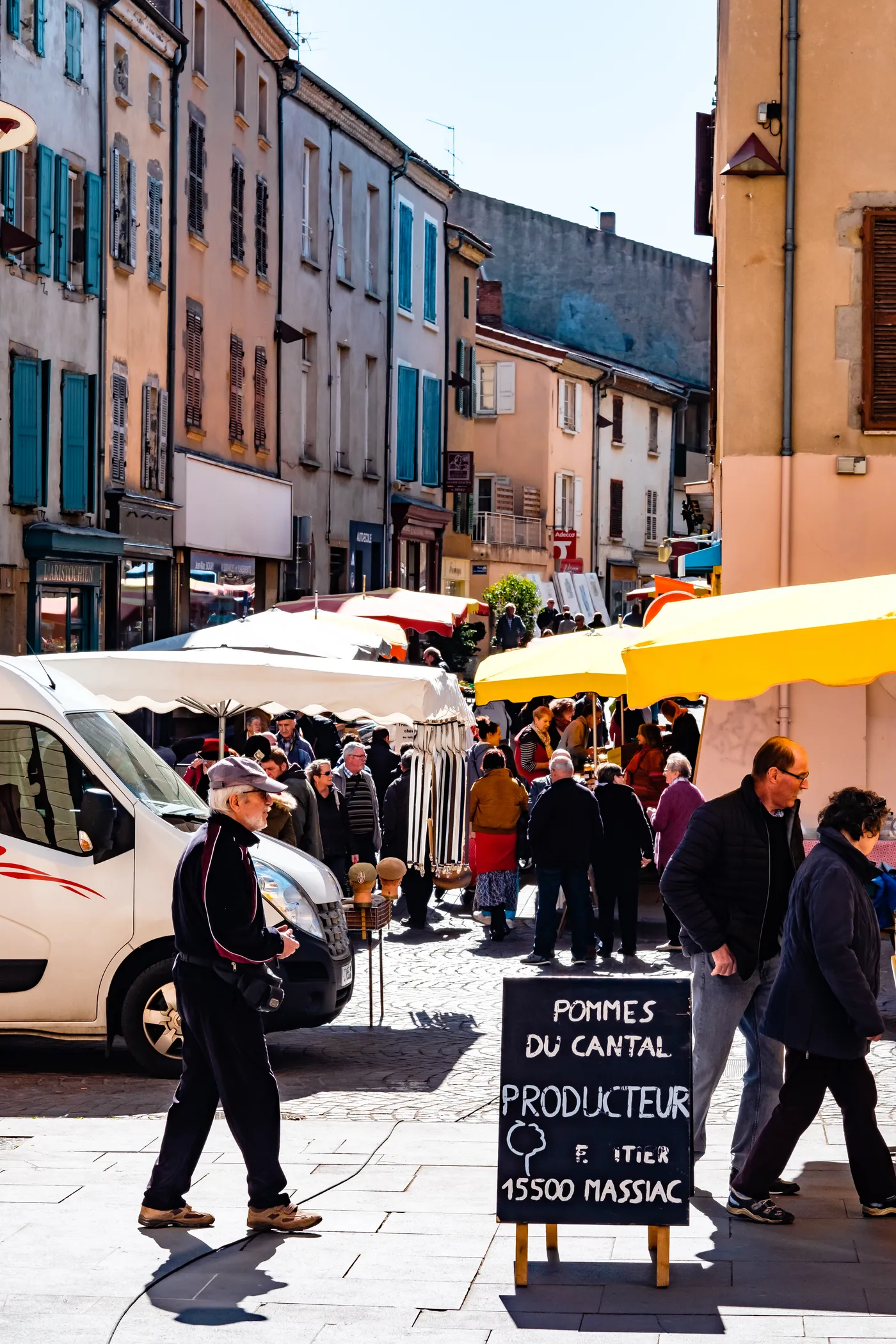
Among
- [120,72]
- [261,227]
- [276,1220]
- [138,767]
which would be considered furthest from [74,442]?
[276,1220]

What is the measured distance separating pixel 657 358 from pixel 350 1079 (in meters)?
55.6

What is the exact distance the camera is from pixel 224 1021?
7.46m

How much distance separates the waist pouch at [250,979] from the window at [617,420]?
174 ft

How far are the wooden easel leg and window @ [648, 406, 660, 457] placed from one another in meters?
57.2

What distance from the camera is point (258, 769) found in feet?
24.7

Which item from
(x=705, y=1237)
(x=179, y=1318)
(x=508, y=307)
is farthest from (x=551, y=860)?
(x=508, y=307)

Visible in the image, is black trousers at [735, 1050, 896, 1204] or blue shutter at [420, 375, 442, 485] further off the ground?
blue shutter at [420, 375, 442, 485]

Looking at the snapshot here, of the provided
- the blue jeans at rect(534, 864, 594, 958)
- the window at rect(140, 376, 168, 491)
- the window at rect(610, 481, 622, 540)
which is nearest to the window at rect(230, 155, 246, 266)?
the window at rect(140, 376, 168, 491)

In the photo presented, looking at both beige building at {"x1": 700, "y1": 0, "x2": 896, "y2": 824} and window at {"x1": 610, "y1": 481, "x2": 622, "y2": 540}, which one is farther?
window at {"x1": 610, "y1": 481, "x2": 622, "y2": 540}

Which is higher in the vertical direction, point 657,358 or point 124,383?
point 657,358

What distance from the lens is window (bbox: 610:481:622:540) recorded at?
60625 millimetres

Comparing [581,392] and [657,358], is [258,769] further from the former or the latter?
[657,358]

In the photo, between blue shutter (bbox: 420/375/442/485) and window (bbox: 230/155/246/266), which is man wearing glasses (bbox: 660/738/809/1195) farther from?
blue shutter (bbox: 420/375/442/485)

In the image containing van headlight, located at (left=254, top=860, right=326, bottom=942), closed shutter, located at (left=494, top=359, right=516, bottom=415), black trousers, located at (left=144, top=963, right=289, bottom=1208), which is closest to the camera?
black trousers, located at (left=144, top=963, right=289, bottom=1208)
